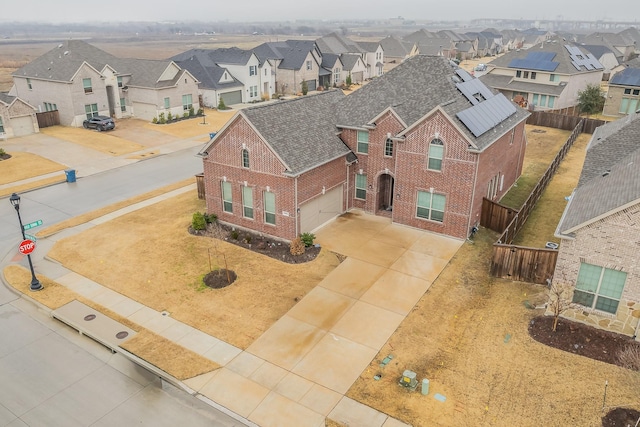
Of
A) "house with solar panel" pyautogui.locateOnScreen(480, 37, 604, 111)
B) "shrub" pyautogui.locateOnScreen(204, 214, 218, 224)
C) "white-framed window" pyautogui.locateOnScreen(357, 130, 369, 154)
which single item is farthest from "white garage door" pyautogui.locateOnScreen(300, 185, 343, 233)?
"house with solar panel" pyautogui.locateOnScreen(480, 37, 604, 111)

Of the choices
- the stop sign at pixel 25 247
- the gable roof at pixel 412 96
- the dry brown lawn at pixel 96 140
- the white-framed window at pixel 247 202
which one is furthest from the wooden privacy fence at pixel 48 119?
the gable roof at pixel 412 96

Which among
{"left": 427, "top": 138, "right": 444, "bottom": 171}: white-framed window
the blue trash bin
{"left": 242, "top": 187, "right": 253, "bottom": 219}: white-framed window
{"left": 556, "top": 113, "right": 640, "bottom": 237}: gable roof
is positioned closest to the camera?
{"left": 556, "top": 113, "right": 640, "bottom": 237}: gable roof

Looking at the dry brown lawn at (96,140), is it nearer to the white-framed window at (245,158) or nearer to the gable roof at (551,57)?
the white-framed window at (245,158)

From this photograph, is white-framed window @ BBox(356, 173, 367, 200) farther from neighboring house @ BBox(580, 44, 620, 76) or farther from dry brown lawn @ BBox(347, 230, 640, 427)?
neighboring house @ BBox(580, 44, 620, 76)

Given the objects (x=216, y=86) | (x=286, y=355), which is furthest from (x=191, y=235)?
(x=216, y=86)

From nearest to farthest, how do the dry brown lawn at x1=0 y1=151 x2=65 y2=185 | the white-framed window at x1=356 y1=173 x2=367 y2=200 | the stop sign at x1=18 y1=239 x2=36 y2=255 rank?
the stop sign at x1=18 y1=239 x2=36 y2=255 → the white-framed window at x1=356 y1=173 x2=367 y2=200 → the dry brown lawn at x1=0 y1=151 x2=65 y2=185

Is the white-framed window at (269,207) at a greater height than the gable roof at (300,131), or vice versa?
the gable roof at (300,131)

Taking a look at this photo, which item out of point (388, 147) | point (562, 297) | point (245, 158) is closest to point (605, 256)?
point (562, 297)
